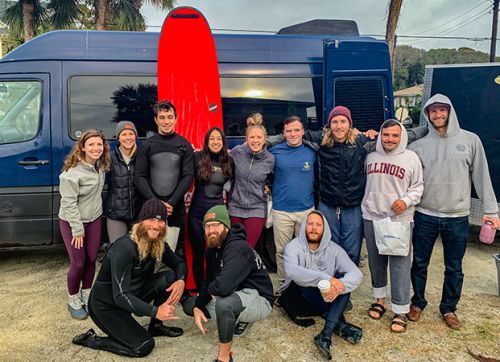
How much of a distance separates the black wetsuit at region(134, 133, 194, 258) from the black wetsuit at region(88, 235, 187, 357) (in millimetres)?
626

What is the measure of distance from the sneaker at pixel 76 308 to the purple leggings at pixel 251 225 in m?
1.54

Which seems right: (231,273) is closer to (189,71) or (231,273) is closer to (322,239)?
(322,239)

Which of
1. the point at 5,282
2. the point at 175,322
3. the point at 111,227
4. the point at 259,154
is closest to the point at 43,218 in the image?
the point at 5,282

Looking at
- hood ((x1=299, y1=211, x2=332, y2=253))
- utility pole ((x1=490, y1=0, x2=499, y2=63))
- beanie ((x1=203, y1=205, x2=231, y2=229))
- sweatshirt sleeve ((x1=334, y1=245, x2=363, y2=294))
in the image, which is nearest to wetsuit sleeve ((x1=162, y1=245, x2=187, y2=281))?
beanie ((x1=203, y1=205, x2=231, y2=229))

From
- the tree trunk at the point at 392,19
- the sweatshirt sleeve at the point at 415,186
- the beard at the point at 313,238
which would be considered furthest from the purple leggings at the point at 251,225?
the tree trunk at the point at 392,19

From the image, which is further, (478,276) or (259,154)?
(478,276)

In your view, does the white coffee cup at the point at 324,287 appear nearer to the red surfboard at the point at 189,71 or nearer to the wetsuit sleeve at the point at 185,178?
the wetsuit sleeve at the point at 185,178

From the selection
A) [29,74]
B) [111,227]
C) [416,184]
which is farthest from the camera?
[29,74]

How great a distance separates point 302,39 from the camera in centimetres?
520

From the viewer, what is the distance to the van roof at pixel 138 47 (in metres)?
4.48

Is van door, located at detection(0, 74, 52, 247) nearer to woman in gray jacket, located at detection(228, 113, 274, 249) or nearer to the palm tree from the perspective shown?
woman in gray jacket, located at detection(228, 113, 274, 249)

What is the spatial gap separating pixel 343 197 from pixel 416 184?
2.00 feet

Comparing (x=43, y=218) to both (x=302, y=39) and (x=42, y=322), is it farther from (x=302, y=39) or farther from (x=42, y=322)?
(x=302, y=39)

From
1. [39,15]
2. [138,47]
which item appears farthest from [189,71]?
[39,15]
